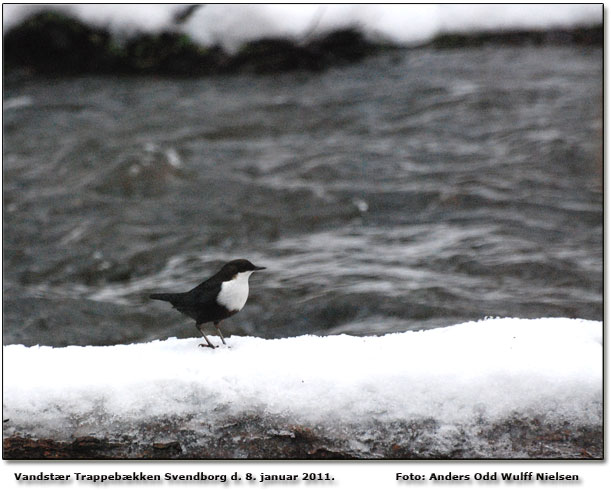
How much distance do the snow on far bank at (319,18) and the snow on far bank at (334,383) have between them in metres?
7.98

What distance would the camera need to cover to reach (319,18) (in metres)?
10.2

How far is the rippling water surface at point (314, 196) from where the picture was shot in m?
5.41

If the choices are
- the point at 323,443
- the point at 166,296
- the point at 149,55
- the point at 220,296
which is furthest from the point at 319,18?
the point at 323,443

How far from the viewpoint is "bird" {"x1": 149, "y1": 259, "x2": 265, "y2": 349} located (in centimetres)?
309

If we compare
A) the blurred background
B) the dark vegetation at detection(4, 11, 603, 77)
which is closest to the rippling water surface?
the blurred background

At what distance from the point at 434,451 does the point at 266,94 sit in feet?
24.1

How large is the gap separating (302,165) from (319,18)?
345 centimetres

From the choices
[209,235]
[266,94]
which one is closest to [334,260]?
[209,235]

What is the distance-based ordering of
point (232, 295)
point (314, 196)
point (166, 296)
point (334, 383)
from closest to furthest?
point (334, 383) < point (232, 295) < point (166, 296) < point (314, 196)

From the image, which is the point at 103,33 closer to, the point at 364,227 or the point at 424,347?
the point at 364,227

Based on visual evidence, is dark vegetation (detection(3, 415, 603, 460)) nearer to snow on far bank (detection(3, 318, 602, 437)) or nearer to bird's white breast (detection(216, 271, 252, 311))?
snow on far bank (detection(3, 318, 602, 437))

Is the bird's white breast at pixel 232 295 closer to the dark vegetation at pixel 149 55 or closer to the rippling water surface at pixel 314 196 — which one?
the rippling water surface at pixel 314 196

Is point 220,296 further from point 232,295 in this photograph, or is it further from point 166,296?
point 166,296

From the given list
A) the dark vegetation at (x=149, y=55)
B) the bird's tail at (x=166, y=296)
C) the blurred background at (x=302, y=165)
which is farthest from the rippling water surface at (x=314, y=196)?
the bird's tail at (x=166, y=296)
